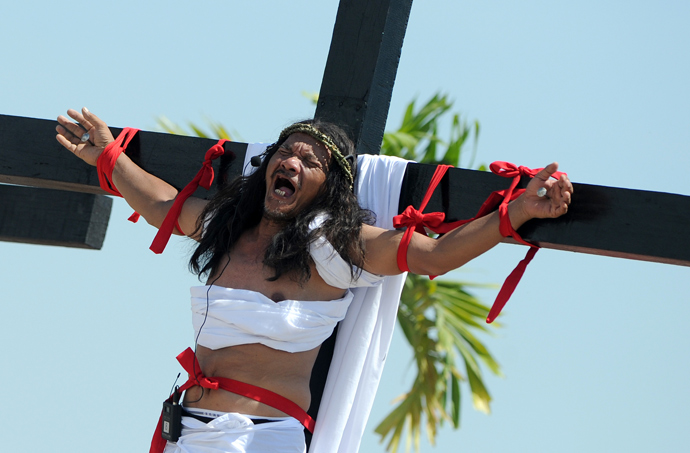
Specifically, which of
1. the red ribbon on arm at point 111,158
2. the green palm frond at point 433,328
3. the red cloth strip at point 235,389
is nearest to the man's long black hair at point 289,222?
the red cloth strip at point 235,389

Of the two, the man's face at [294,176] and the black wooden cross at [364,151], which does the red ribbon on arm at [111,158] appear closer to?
the black wooden cross at [364,151]

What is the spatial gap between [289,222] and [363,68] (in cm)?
58

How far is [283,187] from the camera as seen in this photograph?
2828 millimetres

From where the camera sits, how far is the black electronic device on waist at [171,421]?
8.84 ft

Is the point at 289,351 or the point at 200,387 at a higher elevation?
the point at 289,351

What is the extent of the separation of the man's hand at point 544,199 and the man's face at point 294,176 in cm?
65

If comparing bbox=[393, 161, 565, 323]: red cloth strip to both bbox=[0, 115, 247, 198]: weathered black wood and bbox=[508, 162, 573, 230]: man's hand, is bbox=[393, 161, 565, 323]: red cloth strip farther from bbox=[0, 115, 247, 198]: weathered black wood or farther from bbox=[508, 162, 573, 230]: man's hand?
bbox=[0, 115, 247, 198]: weathered black wood

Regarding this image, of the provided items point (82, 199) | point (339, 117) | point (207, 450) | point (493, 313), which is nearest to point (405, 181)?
point (339, 117)

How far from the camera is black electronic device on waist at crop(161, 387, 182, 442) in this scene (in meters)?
2.70

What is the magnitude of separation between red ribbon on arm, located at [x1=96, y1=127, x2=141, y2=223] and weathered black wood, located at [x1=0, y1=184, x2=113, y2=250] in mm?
703

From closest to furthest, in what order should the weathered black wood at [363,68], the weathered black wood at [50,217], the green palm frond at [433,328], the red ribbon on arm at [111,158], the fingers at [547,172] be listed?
the fingers at [547,172], the weathered black wood at [363,68], the red ribbon on arm at [111,158], the weathered black wood at [50,217], the green palm frond at [433,328]

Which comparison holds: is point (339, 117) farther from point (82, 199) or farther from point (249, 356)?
point (82, 199)

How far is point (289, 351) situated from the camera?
2.68 metres

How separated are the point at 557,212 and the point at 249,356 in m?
0.99
